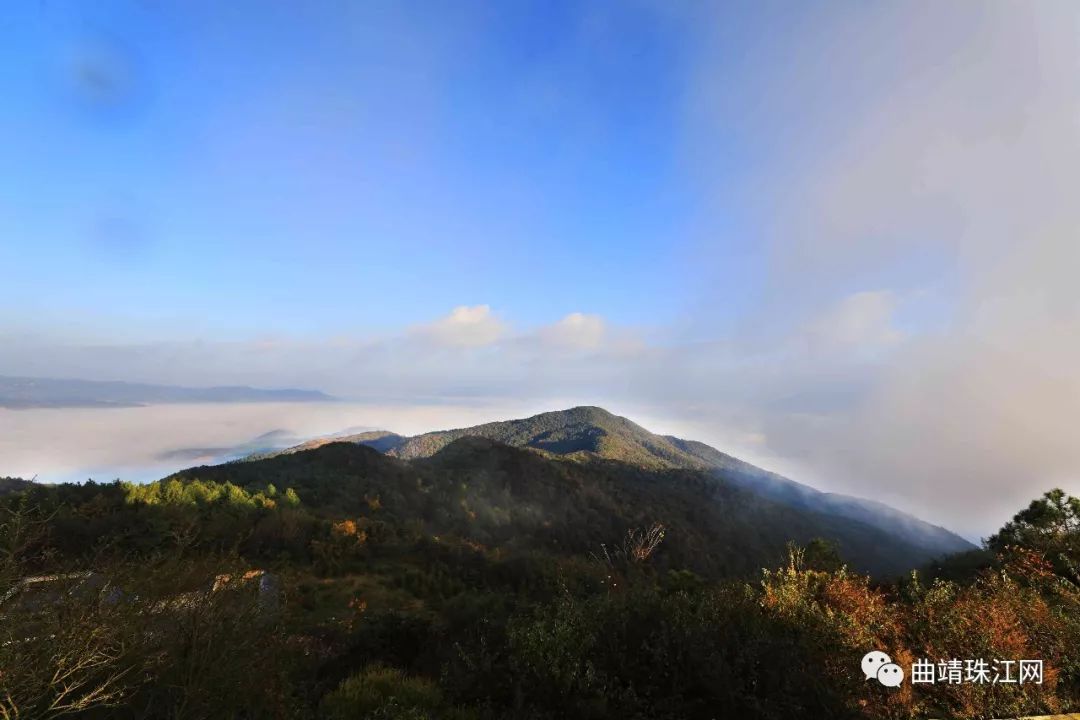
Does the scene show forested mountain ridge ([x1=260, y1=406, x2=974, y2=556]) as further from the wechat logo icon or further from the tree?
the wechat logo icon

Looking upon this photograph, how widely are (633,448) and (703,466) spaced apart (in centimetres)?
2962

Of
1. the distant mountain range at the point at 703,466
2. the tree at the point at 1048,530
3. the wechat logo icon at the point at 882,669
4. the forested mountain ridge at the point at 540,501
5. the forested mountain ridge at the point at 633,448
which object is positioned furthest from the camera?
the forested mountain ridge at the point at 633,448

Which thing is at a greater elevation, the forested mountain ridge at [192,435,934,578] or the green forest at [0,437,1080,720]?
the green forest at [0,437,1080,720]

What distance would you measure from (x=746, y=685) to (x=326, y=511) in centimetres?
3736

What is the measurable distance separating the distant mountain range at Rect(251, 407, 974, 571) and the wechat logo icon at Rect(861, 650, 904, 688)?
9405 centimetres

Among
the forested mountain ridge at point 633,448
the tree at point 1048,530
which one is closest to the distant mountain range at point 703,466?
the forested mountain ridge at point 633,448

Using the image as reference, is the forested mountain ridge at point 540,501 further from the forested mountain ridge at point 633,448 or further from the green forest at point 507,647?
the forested mountain ridge at point 633,448

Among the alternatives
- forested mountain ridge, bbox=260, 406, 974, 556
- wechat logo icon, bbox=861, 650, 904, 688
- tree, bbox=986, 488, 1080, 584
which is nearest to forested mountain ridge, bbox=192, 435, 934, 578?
tree, bbox=986, 488, 1080, 584

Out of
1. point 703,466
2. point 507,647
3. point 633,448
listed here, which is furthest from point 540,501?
point 703,466

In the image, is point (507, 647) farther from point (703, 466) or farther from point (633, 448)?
point (703, 466)

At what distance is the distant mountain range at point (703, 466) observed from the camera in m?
107

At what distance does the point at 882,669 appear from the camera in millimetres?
6789

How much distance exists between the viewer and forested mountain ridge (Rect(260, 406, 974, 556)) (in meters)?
145

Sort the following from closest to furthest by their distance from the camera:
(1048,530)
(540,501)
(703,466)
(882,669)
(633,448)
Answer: (882,669)
(1048,530)
(540,501)
(633,448)
(703,466)
